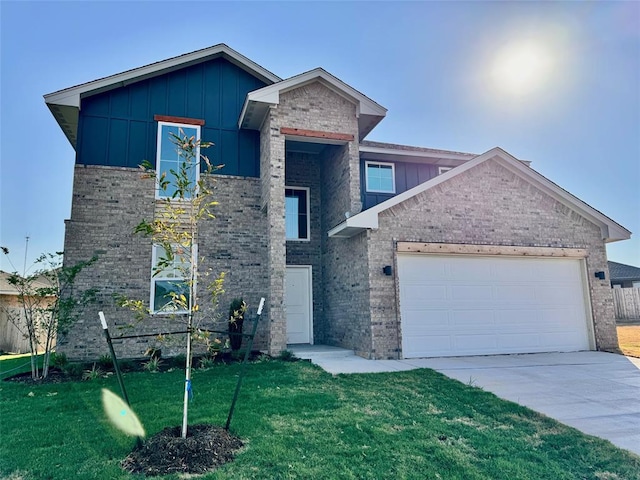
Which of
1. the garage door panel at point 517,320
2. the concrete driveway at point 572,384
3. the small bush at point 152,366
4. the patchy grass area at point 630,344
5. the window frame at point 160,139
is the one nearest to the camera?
the concrete driveway at point 572,384

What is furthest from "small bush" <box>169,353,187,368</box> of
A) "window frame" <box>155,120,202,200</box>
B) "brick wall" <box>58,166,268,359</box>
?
"window frame" <box>155,120,202,200</box>

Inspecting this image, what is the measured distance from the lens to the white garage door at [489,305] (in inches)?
395

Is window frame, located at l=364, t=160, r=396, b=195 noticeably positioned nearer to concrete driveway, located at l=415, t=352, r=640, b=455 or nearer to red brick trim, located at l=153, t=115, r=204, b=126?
red brick trim, located at l=153, t=115, r=204, b=126

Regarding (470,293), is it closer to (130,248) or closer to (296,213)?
(296,213)

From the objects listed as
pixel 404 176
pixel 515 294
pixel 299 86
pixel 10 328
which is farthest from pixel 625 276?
pixel 10 328

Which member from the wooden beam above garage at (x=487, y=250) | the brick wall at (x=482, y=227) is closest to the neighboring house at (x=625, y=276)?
the brick wall at (x=482, y=227)

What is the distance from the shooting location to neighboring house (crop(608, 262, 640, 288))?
84.0 feet

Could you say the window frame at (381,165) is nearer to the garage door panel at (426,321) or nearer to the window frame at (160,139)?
the garage door panel at (426,321)

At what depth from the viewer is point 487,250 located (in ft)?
35.0

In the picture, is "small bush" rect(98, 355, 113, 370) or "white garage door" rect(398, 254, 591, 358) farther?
"white garage door" rect(398, 254, 591, 358)

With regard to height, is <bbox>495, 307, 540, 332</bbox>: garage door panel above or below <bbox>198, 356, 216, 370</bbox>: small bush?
above

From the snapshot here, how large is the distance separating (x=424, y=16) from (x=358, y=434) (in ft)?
30.7

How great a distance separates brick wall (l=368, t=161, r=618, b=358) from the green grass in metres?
2.74

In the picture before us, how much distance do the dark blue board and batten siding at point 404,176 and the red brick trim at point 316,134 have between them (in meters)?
2.43
